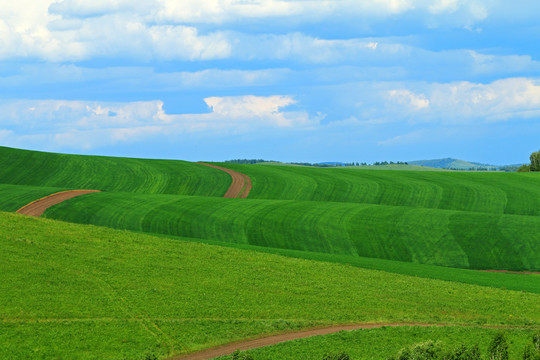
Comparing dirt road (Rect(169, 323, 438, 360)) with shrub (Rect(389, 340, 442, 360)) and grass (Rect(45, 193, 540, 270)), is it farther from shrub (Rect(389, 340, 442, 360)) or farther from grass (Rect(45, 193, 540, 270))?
grass (Rect(45, 193, 540, 270))

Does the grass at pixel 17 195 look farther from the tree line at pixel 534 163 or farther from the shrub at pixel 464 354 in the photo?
the tree line at pixel 534 163

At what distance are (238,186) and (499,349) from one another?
62955 mm

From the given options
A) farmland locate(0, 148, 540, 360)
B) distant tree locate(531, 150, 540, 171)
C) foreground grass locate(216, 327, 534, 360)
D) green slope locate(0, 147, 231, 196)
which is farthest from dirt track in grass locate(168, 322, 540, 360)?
distant tree locate(531, 150, 540, 171)

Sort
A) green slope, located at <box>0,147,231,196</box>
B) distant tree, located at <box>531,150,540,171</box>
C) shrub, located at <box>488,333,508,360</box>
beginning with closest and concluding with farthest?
shrub, located at <box>488,333,508,360</box> < green slope, located at <box>0,147,231,196</box> < distant tree, located at <box>531,150,540,171</box>

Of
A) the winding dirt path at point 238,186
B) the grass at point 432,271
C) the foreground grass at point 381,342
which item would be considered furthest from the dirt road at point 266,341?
the winding dirt path at point 238,186

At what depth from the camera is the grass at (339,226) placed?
53.2 m

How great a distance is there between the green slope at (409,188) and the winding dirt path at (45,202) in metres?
25.4

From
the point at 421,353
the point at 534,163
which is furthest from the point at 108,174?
the point at 534,163

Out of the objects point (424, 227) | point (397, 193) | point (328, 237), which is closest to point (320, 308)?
point (328, 237)

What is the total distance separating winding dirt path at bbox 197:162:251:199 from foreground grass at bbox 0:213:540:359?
105ft

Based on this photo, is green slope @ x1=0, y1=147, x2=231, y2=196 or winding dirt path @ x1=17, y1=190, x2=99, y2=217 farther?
green slope @ x1=0, y1=147, x2=231, y2=196

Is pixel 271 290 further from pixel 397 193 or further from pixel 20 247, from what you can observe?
pixel 397 193

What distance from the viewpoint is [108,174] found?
301 ft

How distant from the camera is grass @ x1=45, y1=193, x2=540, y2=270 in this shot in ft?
175
